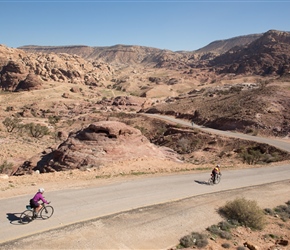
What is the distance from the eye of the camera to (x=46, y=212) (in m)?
10.3

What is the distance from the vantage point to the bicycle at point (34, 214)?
9.90 metres

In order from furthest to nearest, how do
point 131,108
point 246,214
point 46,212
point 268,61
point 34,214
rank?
point 268,61 → point 131,108 → point 246,214 → point 46,212 → point 34,214

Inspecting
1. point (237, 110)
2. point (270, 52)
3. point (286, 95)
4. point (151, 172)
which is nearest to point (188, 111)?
point (237, 110)

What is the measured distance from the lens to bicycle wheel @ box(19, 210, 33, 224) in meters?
9.84

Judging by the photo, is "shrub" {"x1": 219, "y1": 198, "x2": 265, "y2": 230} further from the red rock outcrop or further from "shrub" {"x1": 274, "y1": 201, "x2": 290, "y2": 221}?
the red rock outcrop

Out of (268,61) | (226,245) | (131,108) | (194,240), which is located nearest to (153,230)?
(194,240)

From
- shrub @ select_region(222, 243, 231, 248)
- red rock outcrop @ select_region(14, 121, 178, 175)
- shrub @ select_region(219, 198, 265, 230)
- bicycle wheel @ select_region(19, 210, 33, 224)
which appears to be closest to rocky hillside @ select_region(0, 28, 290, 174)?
red rock outcrop @ select_region(14, 121, 178, 175)

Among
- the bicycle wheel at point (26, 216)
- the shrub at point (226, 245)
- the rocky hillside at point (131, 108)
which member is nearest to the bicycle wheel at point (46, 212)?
the bicycle wheel at point (26, 216)

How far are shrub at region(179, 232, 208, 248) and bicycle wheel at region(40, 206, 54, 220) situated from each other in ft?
15.7

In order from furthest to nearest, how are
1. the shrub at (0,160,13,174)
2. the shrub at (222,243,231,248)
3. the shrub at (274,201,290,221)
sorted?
the shrub at (0,160,13,174) → the shrub at (274,201,290,221) → the shrub at (222,243,231,248)

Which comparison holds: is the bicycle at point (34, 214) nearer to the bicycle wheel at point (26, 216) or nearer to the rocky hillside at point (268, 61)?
the bicycle wheel at point (26, 216)

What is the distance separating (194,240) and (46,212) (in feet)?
17.5

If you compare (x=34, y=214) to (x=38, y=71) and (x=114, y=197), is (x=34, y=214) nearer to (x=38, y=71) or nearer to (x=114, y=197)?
(x=114, y=197)

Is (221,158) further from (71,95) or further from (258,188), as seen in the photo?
(71,95)
